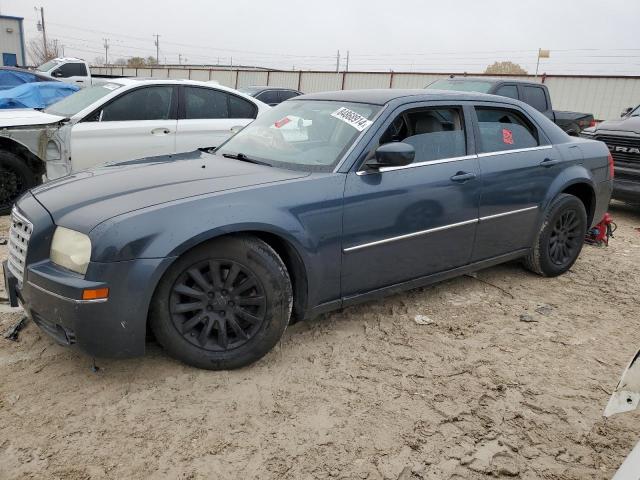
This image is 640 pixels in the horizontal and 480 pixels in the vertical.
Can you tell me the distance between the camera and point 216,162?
3553 mm

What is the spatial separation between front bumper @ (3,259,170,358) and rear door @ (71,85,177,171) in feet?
11.5

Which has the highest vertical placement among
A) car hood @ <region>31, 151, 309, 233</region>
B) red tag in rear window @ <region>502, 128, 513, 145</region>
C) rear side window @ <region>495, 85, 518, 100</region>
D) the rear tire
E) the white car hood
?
rear side window @ <region>495, 85, 518, 100</region>

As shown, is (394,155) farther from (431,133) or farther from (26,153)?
(26,153)

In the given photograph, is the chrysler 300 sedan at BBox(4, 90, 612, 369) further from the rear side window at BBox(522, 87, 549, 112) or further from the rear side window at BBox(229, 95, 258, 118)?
the rear side window at BBox(522, 87, 549, 112)

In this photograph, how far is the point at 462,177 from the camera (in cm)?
374

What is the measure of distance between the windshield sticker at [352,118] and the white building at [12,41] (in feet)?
114

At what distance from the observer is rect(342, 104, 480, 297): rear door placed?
129 inches

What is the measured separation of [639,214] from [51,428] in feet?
27.0

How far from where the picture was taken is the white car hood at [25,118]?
234 inches

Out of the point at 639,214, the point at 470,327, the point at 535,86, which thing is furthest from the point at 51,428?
the point at 535,86

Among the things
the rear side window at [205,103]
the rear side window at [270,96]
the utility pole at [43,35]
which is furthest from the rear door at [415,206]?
the utility pole at [43,35]

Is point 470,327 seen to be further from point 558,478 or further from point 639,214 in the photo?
point 639,214

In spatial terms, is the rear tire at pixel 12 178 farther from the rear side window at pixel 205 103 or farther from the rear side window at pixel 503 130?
the rear side window at pixel 503 130

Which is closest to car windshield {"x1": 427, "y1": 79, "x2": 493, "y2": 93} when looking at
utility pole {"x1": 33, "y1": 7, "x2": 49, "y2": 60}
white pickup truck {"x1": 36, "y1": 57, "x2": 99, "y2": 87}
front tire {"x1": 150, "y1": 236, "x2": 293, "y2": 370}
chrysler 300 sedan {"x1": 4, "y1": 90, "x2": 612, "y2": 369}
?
chrysler 300 sedan {"x1": 4, "y1": 90, "x2": 612, "y2": 369}
